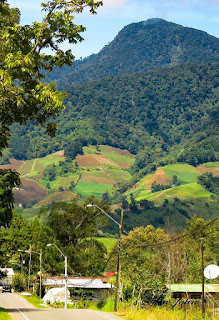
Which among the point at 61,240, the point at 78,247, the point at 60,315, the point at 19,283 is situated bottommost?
the point at 19,283

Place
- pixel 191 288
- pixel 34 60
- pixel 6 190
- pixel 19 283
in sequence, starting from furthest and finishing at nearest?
pixel 19 283 → pixel 191 288 → pixel 6 190 → pixel 34 60

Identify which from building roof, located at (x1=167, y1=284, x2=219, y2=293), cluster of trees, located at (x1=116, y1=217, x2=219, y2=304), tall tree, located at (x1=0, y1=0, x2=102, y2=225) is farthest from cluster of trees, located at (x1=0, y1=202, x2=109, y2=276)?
tall tree, located at (x1=0, y1=0, x2=102, y2=225)

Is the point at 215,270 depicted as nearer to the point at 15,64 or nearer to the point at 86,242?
the point at 15,64

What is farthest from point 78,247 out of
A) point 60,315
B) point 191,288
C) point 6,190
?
point 60,315

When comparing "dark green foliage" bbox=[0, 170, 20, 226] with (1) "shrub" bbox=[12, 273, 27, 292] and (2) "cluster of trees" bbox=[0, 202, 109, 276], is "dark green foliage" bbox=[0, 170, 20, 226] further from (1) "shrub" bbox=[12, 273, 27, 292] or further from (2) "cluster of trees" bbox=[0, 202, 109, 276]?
(1) "shrub" bbox=[12, 273, 27, 292]

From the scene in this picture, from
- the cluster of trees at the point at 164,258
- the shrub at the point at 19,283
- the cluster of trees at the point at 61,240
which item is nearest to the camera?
the cluster of trees at the point at 164,258

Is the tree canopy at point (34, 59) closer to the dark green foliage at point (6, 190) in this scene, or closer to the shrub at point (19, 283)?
the dark green foliage at point (6, 190)

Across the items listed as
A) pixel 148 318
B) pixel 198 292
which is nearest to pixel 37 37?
pixel 148 318

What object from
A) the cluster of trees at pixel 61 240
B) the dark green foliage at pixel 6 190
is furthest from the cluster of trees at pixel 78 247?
the dark green foliage at pixel 6 190

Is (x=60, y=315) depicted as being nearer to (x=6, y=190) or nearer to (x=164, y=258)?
(x=6, y=190)

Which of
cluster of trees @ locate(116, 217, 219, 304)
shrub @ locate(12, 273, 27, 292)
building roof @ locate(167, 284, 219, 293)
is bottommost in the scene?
shrub @ locate(12, 273, 27, 292)

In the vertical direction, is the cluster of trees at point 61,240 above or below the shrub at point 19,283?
above

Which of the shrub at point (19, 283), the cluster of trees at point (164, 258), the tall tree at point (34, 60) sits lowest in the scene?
the shrub at point (19, 283)

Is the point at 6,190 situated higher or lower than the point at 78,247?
higher
